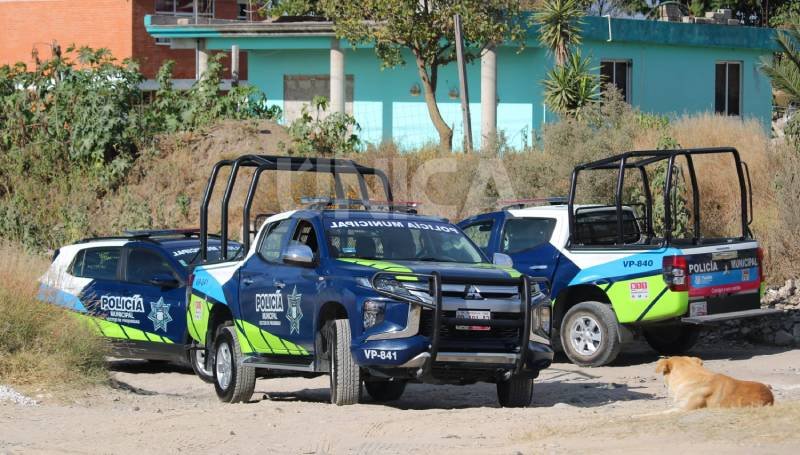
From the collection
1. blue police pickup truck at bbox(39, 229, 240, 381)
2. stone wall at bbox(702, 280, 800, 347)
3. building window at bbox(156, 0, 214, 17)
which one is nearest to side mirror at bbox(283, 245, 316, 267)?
blue police pickup truck at bbox(39, 229, 240, 381)

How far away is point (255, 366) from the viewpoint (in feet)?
38.4

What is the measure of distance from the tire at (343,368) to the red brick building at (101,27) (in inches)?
1415

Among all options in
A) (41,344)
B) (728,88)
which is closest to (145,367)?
(41,344)

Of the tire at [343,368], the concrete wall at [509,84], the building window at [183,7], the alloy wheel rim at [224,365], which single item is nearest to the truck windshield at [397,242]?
the tire at [343,368]

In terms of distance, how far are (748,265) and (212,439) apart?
779 centimetres

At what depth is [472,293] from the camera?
10.5 m

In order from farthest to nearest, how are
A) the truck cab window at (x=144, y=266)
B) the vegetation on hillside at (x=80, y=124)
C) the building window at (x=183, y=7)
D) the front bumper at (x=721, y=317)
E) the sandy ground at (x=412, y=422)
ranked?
the building window at (x=183, y=7) → the vegetation on hillside at (x=80, y=124) → the truck cab window at (x=144, y=266) → the front bumper at (x=721, y=317) → the sandy ground at (x=412, y=422)

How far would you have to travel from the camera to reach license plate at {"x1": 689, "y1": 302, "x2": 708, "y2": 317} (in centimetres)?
1409

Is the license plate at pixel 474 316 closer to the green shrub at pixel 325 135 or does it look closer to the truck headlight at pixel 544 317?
the truck headlight at pixel 544 317

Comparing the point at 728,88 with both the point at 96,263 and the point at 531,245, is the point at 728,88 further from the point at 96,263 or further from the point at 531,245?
the point at 96,263

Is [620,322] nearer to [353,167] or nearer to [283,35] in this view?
[353,167]

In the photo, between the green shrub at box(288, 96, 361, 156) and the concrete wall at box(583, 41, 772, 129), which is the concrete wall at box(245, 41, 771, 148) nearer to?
the concrete wall at box(583, 41, 772, 129)

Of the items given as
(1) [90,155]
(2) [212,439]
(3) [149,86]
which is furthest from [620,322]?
(3) [149,86]

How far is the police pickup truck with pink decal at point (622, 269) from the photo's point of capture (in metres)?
14.1
